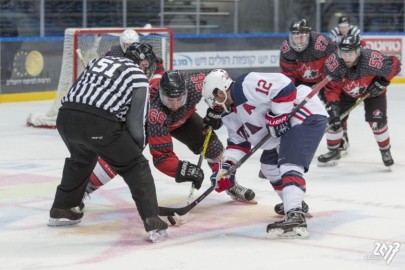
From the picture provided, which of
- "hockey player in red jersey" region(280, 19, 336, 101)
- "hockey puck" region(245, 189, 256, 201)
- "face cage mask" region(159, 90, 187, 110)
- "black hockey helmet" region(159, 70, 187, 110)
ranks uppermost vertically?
"black hockey helmet" region(159, 70, 187, 110)

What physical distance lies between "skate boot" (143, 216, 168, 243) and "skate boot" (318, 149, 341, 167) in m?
3.03

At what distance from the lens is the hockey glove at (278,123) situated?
17.0 ft

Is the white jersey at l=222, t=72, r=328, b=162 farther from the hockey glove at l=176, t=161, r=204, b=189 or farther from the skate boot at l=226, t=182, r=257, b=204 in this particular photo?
the skate boot at l=226, t=182, r=257, b=204

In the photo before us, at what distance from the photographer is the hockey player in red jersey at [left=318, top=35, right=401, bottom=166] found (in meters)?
7.44

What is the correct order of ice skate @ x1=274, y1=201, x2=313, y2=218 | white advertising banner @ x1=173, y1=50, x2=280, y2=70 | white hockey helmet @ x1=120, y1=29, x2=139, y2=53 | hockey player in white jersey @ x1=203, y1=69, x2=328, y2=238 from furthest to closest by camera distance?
white advertising banner @ x1=173, y1=50, x2=280, y2=70 → white hockey helmet @ x1=120, y1=29, x2=139, y2=53 → ice skate @ x1=274, y1=201, x2=313, y2=218 → hockey player in white jersey @ x1=203, y1=69, x2=328, y2=238

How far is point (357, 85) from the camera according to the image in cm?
764

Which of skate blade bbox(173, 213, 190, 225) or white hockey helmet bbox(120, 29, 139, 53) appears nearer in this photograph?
skate blade bbox(173, 213, 190, 225)

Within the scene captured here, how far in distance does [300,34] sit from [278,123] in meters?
3.24

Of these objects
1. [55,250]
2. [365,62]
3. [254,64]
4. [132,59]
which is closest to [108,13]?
→ [254,64]

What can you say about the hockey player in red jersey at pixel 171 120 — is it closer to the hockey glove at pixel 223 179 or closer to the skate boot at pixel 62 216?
the hockey glove at pixel 223 179

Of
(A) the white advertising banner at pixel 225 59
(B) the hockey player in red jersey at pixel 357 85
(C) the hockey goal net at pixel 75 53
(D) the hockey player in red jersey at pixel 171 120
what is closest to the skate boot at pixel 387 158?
(B) the hockey player in red jersey at pixel 357 85

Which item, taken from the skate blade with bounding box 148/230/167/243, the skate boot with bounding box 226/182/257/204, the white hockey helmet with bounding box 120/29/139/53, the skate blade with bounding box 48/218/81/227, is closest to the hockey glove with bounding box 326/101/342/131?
the white hockey helmet with bounding box 120/29/139/53

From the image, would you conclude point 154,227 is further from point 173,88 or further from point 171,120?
point 171,120

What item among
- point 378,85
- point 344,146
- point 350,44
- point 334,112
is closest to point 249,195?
point 350,44
